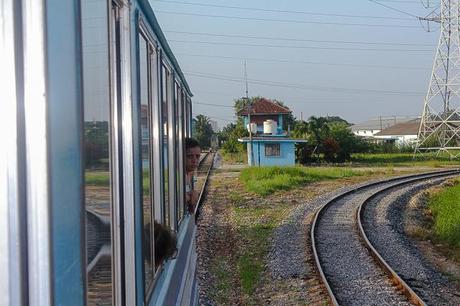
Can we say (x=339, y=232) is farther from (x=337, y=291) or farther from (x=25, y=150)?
(x=25, y=150)

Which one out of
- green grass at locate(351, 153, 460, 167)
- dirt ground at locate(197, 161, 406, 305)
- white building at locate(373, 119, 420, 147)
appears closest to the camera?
dirt ground at locate(197, 161, 406, 305)

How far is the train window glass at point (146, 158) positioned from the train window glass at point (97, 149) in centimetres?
64

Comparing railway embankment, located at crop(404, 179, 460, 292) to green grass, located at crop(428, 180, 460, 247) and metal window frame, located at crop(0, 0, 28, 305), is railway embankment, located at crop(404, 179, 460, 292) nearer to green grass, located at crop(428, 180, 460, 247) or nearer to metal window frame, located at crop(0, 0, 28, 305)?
green grass, located at crop(428, 180, 460, 247)

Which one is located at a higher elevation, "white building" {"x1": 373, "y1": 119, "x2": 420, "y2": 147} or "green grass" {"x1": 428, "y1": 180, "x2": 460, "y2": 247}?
"white building" {"x1": 373, "y1": 119, "x2": 420, "y2": 147}

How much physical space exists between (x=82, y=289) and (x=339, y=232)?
41.0 feet

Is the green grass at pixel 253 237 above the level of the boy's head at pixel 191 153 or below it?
below

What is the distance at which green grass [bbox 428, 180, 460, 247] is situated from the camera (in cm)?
1382

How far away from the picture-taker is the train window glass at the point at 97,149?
1.57 metres

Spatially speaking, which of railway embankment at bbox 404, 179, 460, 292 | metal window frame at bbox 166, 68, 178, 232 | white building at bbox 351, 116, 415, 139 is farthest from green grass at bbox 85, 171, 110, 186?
white building at bbox 351, 116, 415, 139

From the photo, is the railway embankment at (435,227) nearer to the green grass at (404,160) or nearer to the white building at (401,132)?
the green grass at (404,160)

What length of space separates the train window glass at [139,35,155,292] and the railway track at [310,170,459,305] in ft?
17.6

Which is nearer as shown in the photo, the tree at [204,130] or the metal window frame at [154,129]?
the metal window frame at [154,129]

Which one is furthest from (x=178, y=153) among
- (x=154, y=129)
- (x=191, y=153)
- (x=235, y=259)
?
(x=235, y=259)

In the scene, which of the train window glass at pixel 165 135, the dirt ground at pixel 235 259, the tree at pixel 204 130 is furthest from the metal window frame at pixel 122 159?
the tree at pixel 204 130
